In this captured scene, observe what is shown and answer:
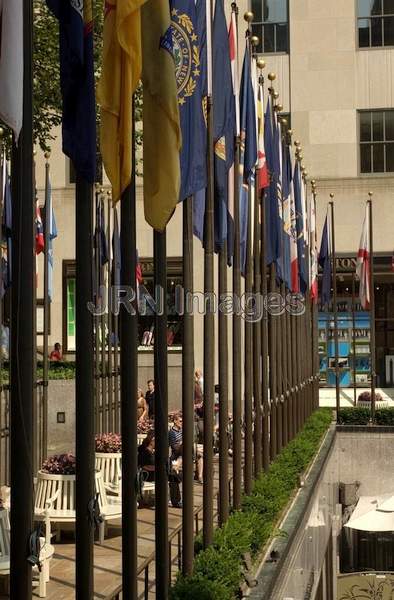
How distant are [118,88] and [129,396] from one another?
2767 mm

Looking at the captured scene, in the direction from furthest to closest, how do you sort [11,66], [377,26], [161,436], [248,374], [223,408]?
1. [377,26]
2. [248,374]
3. [223,408]
4. [161,436]
5. [11,66]

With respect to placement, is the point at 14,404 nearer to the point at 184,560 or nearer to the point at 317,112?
the point at 184,560

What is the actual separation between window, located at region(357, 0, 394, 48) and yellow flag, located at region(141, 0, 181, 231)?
32.7 m

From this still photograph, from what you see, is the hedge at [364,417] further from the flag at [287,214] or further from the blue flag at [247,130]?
the blue flag at [247,130]

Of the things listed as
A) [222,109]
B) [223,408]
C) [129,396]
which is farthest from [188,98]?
[223,408]

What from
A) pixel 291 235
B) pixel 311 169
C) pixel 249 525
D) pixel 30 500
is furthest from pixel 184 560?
pixel 311 169

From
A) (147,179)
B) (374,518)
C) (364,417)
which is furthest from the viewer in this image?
(364,417)

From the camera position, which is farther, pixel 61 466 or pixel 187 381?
pixel 61 466

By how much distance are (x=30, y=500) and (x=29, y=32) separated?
10.5 ft

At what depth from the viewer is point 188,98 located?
36.4 ft

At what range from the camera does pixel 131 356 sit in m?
9.61

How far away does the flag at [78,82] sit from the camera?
7941mm

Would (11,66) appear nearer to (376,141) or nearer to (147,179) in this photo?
(147,179)

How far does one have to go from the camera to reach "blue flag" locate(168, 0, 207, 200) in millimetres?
11016
